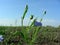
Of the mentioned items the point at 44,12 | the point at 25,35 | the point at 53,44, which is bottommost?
the point at 53,44

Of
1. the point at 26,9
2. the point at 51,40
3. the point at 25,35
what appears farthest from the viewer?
the point at 51,40

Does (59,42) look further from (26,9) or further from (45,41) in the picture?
(26,9)

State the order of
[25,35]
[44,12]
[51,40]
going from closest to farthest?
[25,35] < [44,12] < [51,40]

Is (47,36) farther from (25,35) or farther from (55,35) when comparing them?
(25,35)

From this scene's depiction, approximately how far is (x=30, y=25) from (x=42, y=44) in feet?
16.5

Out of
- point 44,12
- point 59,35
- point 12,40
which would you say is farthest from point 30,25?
point 59,35

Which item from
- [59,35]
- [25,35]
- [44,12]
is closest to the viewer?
[25,35]

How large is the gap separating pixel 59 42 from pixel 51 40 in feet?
0.85

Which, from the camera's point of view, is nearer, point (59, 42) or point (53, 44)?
point (53, 44)

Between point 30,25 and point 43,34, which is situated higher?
point 30,25

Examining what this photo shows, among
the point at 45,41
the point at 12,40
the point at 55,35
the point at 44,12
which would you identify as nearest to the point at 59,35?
the point at 55,35

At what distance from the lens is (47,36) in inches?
285

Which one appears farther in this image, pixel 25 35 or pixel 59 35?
pixel 59 35

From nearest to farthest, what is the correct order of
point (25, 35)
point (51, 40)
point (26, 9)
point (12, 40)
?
1. point (25, 35)
2. point (26, 9)
3. point (12, 40)
4. point (51, 40)
